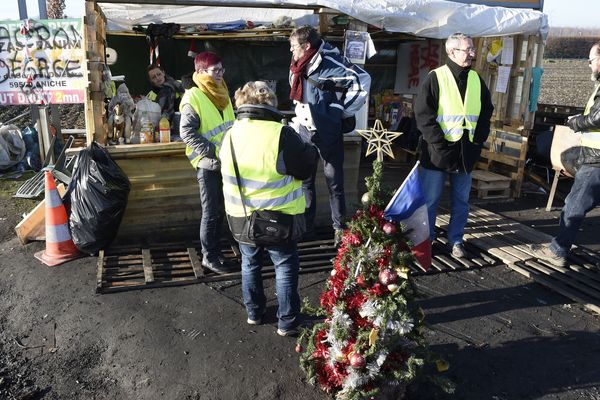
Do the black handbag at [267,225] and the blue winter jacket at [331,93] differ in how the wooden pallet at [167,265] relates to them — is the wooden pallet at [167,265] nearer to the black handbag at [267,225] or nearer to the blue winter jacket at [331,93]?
the blue winter jacket at [331,93]

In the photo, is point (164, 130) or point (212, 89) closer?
point (212, 89)

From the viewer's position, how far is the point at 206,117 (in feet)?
14.2

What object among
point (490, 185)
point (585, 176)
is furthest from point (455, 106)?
point (490, 185)

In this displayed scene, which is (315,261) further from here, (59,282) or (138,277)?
(59,282)

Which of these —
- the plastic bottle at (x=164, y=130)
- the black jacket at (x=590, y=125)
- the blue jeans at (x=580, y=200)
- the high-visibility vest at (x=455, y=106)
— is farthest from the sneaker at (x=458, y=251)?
the plastic bottle at (x=164, y=130)

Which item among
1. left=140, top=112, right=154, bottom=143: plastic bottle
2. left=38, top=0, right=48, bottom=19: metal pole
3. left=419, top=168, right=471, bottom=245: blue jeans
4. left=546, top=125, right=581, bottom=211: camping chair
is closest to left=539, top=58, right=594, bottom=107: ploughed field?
left=546, top=125, right=581, bottom=211: camping chair

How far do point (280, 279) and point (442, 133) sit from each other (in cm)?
219

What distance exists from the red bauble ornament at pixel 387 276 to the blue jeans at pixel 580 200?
115 inches

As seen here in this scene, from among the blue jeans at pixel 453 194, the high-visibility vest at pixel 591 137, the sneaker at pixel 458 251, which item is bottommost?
the sneaker at pixel 458 251

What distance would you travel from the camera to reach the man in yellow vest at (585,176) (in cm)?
457

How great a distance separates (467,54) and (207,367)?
133 inches

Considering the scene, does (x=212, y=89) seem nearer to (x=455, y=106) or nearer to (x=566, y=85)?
(x=455, y=106)

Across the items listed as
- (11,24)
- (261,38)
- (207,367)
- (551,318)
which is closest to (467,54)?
(551,318)

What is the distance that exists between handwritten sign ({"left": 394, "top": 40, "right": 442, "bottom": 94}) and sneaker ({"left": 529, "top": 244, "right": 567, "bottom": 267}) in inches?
184
